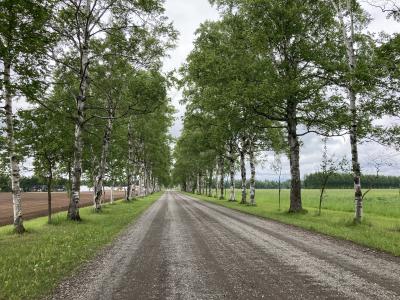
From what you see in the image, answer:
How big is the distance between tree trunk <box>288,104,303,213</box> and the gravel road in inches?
525

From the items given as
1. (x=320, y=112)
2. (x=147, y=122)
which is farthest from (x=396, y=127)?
(x=147, y=122)

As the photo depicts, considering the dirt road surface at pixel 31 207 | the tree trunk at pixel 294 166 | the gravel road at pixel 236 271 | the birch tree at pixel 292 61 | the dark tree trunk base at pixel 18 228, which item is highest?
the birch tree at pixel 292 61

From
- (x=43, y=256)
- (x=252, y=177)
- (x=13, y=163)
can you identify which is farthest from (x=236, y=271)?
(x=252, y=177)

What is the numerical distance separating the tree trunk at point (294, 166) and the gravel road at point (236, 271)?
43.7 ft

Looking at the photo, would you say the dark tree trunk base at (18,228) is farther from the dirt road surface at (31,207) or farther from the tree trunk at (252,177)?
the tree trunk at (252,177)

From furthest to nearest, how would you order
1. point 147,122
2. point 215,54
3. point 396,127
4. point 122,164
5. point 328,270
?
point 147,122 → point 122,164 → point 215,54 → point 396,127 → point 328,270

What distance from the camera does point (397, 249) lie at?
1159cm

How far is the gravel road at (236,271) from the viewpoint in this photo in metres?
7.03

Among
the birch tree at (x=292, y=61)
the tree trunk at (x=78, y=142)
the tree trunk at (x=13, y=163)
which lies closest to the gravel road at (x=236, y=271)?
the tree trunk at (x=13, y=163)

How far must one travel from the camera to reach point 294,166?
27.8 m

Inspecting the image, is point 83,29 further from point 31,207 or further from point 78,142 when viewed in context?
point 31,207

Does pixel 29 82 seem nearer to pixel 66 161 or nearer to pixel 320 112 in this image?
pixel 66 161

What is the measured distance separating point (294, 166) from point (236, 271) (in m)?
20.3

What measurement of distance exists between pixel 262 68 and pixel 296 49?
2.77 meters
